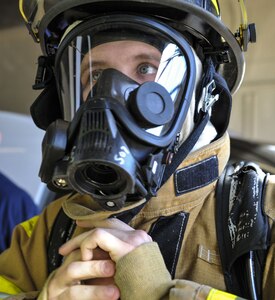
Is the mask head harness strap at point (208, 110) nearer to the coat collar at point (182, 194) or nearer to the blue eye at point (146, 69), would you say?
the coat collar at point (182, 194)

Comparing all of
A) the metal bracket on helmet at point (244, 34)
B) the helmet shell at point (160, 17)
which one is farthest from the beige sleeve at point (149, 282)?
the metal bracket on helmet at point (244, 34)

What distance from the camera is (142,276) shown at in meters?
0.76

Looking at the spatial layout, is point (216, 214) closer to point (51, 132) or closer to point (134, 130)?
point (134, 130)

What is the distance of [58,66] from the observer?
1.06 metres

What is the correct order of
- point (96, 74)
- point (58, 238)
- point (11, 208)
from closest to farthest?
1. point (96, 74)
2. point (58, 238)
3. point (11, 208)

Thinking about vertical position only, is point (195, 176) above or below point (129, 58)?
below

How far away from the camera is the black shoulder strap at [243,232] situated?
0.81m

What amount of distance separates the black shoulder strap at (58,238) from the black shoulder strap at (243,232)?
34 cm

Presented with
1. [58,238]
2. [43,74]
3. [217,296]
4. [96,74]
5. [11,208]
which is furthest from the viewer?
[11,208]

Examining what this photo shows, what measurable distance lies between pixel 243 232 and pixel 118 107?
316mm

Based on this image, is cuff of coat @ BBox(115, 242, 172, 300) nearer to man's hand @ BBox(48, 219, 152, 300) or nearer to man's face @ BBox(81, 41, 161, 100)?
man's hand @ BBox(48, 219, 152, 300)

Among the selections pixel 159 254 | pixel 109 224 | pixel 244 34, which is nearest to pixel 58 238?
pixel 109 224

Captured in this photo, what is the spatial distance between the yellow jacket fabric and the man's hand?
0.02 meters

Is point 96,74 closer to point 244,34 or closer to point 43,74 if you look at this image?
point 43,74
